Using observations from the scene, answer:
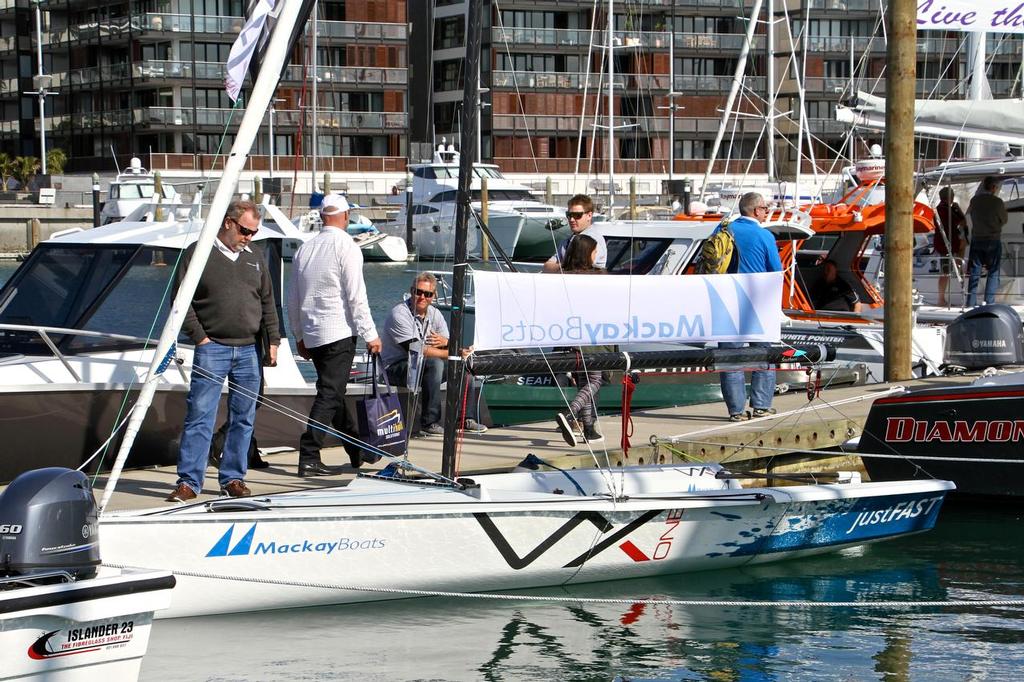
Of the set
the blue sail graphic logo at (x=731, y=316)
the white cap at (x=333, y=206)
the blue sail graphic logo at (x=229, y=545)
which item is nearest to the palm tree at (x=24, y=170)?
the white cap at (x=333, y=206)

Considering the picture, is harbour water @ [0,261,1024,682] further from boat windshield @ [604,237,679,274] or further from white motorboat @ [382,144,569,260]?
white motorboat @ [382,144,569,260]

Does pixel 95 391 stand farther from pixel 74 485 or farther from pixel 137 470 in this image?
pixel 74 485

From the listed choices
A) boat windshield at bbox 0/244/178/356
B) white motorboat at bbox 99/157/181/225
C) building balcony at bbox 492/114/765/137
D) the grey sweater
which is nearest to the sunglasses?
the grey sweater

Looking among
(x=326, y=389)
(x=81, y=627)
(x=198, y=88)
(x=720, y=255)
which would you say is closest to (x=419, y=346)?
(x=326, y=389)

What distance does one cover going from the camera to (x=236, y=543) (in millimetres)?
8016

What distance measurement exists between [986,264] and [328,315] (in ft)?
36.2

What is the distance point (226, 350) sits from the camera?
9219 millimetres

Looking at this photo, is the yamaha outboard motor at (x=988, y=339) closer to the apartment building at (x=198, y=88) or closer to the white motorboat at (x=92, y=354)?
the white motorboat at (x=92, y=354)

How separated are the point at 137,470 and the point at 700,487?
3953 millimetres

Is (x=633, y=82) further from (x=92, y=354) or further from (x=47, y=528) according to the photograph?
(x=47, y=528)

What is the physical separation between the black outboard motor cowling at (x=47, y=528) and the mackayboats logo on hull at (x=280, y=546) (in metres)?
1.38

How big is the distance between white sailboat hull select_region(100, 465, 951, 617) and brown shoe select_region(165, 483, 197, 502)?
0.70 metres

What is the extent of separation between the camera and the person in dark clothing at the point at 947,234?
19500 millimetres

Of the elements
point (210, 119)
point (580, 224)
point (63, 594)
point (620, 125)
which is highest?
point (210, 119)
